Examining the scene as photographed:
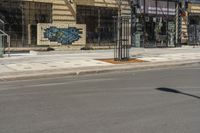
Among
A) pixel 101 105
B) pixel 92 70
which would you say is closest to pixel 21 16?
pixel 92 70

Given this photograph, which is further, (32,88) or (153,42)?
(153,42)

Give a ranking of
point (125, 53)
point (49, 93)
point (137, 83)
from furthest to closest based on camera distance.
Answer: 1. point (125, 53)
2. point (137, 83)
3. point (49, 93)

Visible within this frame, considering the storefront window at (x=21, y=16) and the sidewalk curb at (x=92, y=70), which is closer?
the sidewalk curb at (x=92, y=70)

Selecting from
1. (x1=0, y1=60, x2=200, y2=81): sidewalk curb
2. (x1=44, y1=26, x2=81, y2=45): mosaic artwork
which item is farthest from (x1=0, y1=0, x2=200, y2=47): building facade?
(x1=0, y1=60, x2=200, y2=81): sidewalk curb

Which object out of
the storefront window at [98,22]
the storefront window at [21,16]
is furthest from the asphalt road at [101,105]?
the storefront window at [98,22]

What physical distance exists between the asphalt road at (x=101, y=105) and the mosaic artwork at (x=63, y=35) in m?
12.0

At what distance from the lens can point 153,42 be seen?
110ft

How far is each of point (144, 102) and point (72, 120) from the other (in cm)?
251

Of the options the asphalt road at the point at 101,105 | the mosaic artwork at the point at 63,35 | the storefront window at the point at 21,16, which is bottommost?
the asphalt road at the point at 101,105

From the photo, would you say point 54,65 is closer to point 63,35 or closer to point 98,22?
point 63,35

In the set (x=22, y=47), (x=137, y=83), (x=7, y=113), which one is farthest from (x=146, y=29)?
(x=7, y=113)

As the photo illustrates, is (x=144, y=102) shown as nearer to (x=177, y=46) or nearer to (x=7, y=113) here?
(x=7, y=113)

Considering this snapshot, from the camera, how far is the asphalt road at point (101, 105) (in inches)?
297

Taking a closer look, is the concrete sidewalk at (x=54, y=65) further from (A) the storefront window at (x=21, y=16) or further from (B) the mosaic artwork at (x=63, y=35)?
(B) the mosaic artwork at (x=63, y=35)
